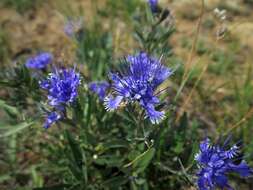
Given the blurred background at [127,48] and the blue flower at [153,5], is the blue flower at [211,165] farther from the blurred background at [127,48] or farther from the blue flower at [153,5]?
the blue flower at [153,5]

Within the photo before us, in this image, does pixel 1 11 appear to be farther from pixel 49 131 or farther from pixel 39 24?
pixel 49 131

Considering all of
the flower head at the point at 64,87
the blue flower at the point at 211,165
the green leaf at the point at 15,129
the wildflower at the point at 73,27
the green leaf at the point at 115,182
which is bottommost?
A: the blue flower at the point at 211,165

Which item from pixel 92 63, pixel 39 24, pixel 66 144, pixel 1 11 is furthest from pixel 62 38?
pixel 66 144

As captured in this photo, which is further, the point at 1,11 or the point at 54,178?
the point at 1,11

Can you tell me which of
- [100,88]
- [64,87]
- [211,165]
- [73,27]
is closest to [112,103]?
[64,87]

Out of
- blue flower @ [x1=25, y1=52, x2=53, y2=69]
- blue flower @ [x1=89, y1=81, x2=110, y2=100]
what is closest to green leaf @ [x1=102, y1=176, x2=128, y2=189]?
blue flower @ [x1=89, y1=81, x2=110, y2=100]

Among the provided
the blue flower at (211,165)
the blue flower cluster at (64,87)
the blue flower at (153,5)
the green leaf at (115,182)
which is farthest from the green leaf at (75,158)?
the blue flower at (153,5)
